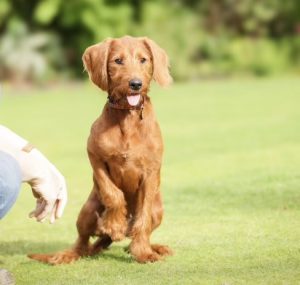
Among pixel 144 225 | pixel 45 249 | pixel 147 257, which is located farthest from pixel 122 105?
pixel 45 249

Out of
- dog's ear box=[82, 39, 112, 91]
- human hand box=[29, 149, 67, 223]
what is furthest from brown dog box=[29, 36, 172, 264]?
human hand box=[29, 149, 67, 223]

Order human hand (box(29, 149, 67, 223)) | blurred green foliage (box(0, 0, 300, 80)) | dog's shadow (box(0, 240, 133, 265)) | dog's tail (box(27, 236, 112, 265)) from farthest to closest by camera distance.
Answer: blurred green foliage (box(0, 0, 300, 80)) → dog's shadow (box(0, 240, 133, 265)) → dog's tail (box(27, 236, 112, 265)) → human hand (box(29, 149, 67, 223))

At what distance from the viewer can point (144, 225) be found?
227 inches

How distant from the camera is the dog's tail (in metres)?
5.91

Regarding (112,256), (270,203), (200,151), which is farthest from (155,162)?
(200,151)

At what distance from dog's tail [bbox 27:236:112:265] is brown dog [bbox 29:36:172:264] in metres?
0.01

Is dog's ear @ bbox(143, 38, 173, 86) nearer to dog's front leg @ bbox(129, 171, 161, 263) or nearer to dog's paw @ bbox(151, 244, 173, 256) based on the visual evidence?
dog's front leg @ bbox(129, 171, 161, 263)

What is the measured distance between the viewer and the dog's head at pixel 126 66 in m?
5.70

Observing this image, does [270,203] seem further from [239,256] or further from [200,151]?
[200,151]

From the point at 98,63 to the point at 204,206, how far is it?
8.32ft

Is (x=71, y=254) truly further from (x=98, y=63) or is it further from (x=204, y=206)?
(x=204, y=206)

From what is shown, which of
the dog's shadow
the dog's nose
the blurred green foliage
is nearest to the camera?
the dog's nose

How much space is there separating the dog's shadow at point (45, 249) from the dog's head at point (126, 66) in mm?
1205

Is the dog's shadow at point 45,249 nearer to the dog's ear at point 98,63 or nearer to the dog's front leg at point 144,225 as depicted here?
the dog's front leg at point 144,225
